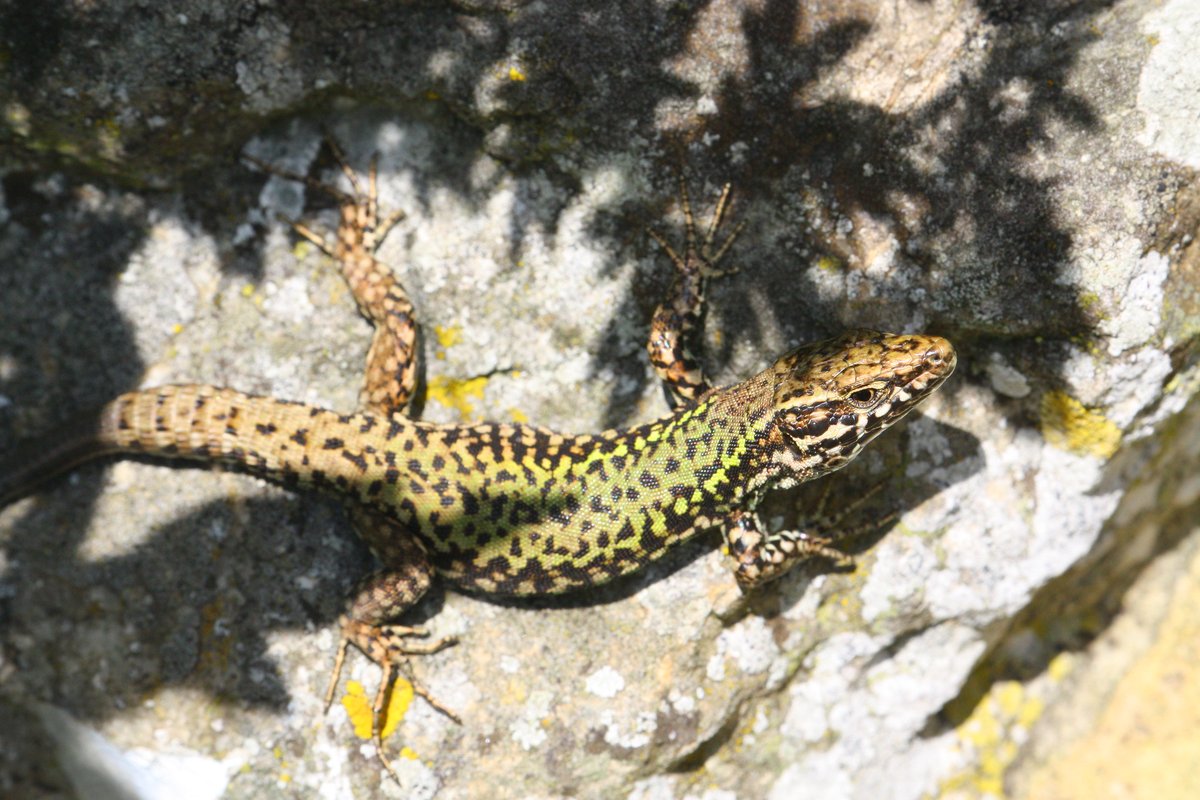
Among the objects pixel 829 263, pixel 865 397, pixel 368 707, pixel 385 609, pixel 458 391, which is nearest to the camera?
pixel 865 397

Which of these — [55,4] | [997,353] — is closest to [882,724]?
[997,353]

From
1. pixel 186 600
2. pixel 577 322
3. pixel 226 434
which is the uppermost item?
pixel 577 322

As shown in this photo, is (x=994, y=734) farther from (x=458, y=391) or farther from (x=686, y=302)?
(x=458, y=391)

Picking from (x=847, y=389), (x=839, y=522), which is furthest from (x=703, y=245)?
(x=839, y=522)

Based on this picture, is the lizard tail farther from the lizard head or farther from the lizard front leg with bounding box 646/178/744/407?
the lizard head

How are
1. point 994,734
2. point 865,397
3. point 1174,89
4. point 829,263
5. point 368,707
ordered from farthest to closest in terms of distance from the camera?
point 994,734, point 368,707, point 829,263, point 865,397, point 1174,89

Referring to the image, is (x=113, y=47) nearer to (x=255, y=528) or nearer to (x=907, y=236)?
(x=255, y=528)

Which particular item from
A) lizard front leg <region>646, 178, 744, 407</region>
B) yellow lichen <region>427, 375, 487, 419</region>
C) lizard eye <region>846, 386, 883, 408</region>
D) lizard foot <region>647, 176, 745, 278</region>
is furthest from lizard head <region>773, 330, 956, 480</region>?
yellow lichen <region>427, 375, 487, 419</region>
